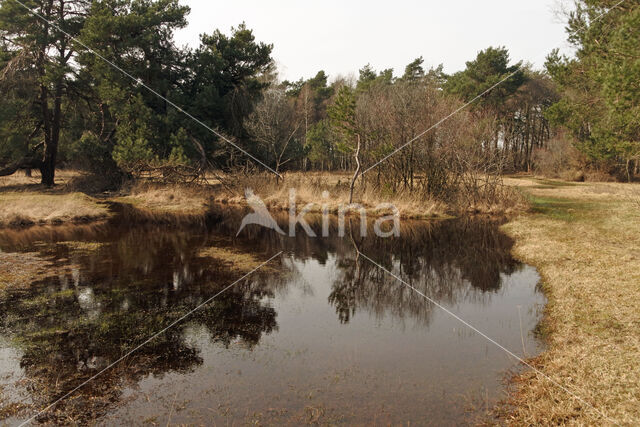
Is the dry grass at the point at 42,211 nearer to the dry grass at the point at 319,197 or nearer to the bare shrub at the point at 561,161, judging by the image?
the dry grass at the point at 319,197

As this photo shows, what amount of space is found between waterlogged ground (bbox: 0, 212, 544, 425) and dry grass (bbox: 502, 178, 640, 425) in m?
0.47

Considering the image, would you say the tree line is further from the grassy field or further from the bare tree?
the grassy field

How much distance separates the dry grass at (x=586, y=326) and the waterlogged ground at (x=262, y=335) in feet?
1.53

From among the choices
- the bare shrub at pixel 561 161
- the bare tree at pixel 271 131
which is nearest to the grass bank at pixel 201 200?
the bare tree at pixel 271 131

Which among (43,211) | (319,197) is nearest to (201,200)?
(319,197)

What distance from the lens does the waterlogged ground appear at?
17.4ft

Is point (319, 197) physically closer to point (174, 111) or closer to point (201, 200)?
point (201, 200)

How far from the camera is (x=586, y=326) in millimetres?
7156

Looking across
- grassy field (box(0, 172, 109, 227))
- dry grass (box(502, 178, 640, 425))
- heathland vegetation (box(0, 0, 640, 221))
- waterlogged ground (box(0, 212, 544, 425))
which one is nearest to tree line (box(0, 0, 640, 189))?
heathland vegetation (box(0, 0, 640, 221))

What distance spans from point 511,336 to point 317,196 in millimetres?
17422

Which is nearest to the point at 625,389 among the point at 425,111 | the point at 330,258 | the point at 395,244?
the point at 330,258

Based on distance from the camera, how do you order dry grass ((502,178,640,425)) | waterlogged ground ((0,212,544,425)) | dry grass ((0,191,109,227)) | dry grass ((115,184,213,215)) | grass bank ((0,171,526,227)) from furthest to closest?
1. dry grass ((115,184,213,215))
2. grass bank ((0,171,526,227))
3. dry grass ((0,191,109,227))
4. waterlogged ground ((0,212,544,425))
5. dry grass ((502,178,640,425))

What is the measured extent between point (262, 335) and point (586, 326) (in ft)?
19.0

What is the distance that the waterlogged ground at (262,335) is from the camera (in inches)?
208
